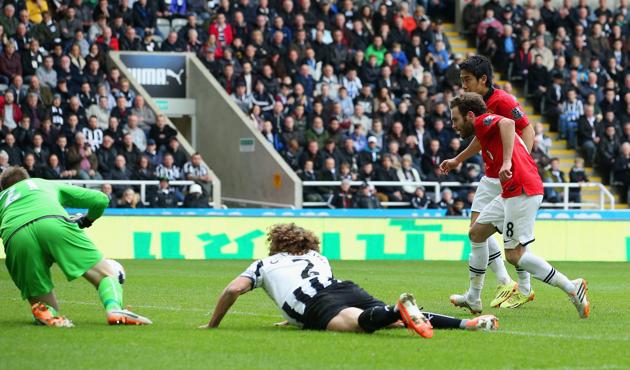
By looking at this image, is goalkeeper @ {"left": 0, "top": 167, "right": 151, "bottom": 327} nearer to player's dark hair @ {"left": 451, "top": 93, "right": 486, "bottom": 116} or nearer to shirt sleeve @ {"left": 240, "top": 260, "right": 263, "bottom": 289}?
shirt sleeve @ {"left": 240, "top": 260, "right": 263, "bottom": 289}

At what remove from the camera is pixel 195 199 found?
2556 centimetres

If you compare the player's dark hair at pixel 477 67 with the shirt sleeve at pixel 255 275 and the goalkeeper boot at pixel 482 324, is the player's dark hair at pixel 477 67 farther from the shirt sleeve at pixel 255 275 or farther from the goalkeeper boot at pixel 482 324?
the shirt sleeve at pixel 255 275

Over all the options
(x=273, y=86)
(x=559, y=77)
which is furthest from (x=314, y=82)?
(x=559, y=77)

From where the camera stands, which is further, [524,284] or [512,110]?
[524,284]

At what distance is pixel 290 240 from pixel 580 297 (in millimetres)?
2899

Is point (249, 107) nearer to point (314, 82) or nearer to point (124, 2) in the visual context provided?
point (314, 82)

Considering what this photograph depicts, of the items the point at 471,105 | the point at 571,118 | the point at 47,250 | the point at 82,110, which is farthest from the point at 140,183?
the point at 47,250

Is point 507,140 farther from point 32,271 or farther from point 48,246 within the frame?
point 32,271

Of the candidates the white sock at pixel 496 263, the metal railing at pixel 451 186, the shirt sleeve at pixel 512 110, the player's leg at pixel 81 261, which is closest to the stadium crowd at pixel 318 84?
the metal railing at pixel 451 186

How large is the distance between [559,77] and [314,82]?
22.9ft

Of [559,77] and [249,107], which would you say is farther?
[559,77]

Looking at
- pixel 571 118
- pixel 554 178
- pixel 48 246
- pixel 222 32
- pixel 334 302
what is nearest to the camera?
pixel 334 302

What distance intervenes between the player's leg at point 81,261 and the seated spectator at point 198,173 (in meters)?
16.1

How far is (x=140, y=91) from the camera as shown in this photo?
93.2ft
